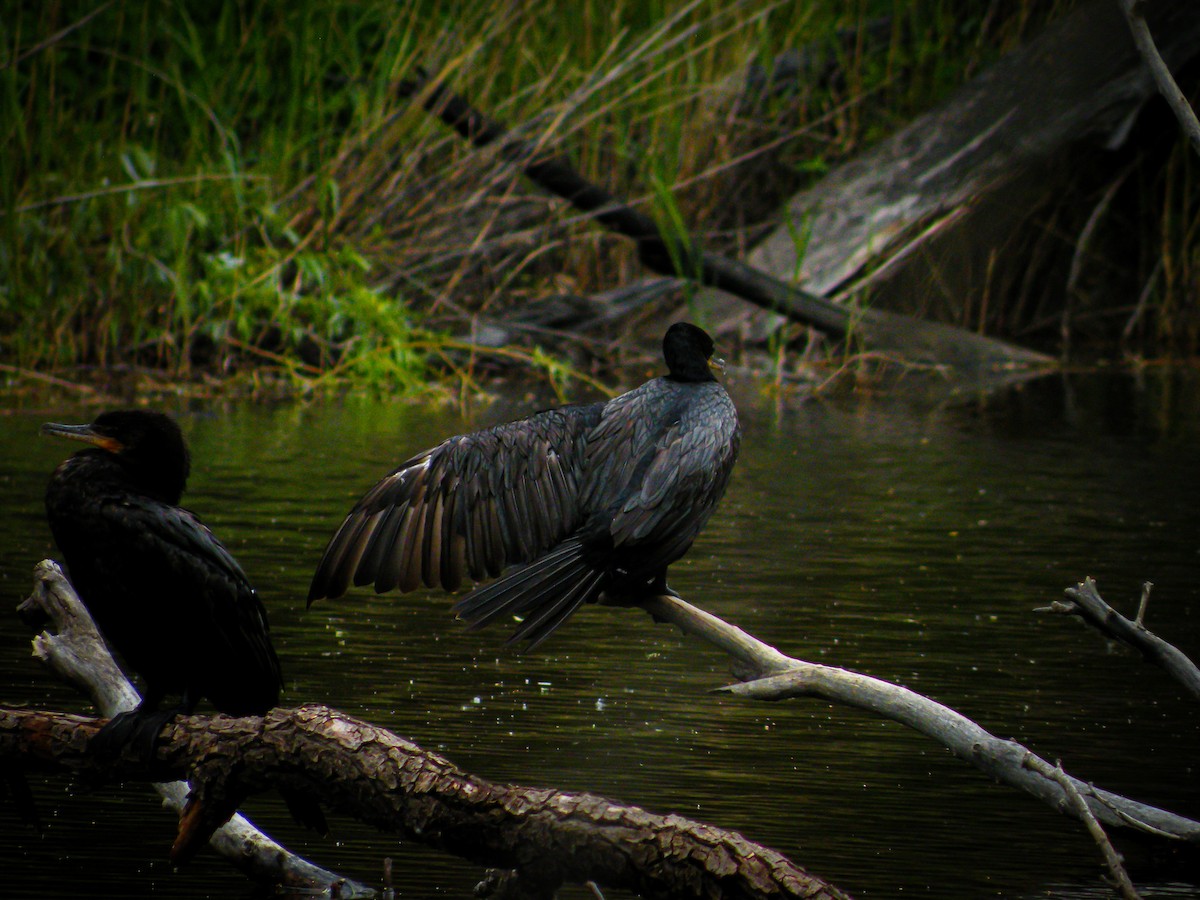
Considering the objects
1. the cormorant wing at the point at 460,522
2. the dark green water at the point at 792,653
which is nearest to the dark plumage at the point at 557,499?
the cormorant wing at the point at 460,522

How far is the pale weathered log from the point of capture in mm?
2934

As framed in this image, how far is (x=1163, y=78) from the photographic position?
134 inches

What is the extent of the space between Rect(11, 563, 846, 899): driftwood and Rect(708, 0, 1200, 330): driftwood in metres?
8.52

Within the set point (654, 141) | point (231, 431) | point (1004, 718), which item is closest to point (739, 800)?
point (1004, 718)

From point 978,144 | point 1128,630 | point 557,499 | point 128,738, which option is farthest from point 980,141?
point 128,738

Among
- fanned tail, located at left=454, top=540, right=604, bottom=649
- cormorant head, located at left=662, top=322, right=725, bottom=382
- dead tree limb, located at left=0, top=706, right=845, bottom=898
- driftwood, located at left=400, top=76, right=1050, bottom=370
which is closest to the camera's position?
dead tree limb, located at left=0, top=706, right=845, bottom=898

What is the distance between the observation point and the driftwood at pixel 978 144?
36.7 ft

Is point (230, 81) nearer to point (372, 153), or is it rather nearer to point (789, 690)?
point (372, 153)

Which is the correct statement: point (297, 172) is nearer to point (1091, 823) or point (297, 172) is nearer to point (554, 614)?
point (554, 614)

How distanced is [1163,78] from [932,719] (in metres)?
1.31

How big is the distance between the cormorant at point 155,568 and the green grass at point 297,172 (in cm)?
571

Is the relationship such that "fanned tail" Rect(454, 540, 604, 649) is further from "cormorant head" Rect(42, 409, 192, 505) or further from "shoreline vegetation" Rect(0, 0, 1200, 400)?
"shoreline vegetation" Rect(0, 0, 1200, 400)

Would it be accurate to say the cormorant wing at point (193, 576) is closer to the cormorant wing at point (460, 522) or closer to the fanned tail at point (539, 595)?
the fanned tail at point (539, 595)

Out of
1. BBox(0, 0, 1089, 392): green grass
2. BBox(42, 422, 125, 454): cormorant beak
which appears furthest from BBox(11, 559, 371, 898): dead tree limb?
BBox(0, 0, 1089, 392): green grass
